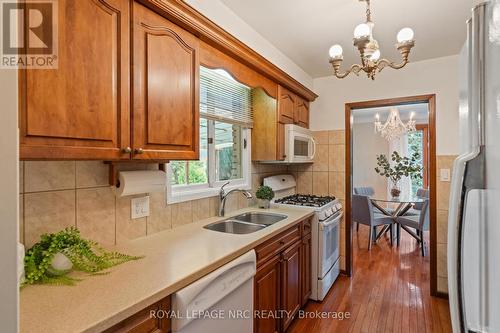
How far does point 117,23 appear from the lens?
3.79ft

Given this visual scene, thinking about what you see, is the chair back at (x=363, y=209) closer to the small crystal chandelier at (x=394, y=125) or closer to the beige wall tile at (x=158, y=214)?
the small crystal chandelier at (x=394, y=125)

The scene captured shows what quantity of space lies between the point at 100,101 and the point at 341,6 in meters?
1.72

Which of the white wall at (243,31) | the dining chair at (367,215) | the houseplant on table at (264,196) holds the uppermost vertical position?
the white wall at (243,31)

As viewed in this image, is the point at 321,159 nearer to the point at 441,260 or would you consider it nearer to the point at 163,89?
the point at 441,260

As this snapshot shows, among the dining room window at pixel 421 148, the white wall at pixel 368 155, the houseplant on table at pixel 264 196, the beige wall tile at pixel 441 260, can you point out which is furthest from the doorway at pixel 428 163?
the white wall at pixel 368 155

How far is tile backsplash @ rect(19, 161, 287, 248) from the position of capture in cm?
112

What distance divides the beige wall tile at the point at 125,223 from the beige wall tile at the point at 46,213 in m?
0.24

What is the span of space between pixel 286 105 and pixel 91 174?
A: 1.98 meters

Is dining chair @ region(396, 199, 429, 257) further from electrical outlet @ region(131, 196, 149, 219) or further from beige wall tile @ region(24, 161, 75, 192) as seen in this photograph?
beige wall tile @ region(24, 161, 75, 192)

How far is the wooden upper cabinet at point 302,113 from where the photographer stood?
3039mm

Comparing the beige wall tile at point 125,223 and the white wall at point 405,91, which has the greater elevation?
the white wall at point 405,91

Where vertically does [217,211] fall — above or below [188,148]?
below

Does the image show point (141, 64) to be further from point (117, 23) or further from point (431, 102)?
point (431, 102)

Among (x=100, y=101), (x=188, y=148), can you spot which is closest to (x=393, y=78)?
(x=188, y=148)
